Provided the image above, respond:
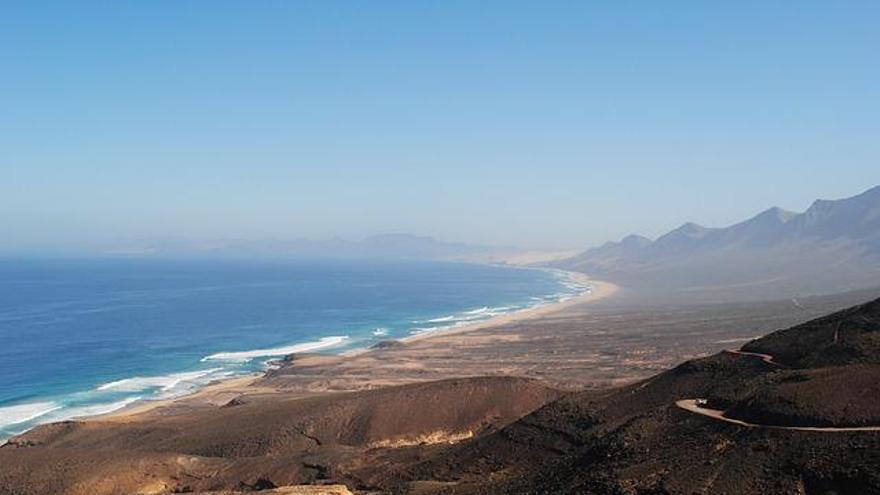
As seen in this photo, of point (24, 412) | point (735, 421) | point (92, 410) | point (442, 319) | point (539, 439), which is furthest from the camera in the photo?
point (442, 319)

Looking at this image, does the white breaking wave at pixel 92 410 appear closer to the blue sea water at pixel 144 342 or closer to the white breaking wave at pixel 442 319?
the blue sea water at pixel 144 342

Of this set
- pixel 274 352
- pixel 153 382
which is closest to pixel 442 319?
pixel 274 352

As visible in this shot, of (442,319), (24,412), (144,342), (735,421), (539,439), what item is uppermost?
(735,421)

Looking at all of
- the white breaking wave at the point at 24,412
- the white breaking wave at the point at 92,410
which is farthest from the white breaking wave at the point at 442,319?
the white breaking wave at the point at 24,412

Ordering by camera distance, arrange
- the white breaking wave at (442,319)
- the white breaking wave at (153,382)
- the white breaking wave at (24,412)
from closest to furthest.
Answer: the white breaking wave at (24,412)
the white breaking wave at (153,382)
the white breaking wave at (442,319)

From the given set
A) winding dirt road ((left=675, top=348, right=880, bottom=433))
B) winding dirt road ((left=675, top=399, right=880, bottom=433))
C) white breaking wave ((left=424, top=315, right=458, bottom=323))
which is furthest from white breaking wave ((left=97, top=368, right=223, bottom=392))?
winding dirt road ((left=675, top=399, right=880, bottom=433))

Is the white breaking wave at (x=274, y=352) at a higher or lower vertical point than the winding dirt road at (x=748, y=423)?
lower

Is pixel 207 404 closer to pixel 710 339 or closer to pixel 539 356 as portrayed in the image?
pixel 539 356

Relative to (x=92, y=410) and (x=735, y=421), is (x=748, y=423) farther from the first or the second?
(x=92, y=410)
